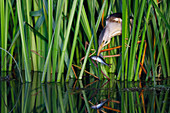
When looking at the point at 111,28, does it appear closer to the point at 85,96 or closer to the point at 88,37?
the point at 88,37

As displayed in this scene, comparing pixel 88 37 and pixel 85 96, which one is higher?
pixel 88 37

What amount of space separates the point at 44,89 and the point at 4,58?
867 millimetres

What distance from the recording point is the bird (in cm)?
231

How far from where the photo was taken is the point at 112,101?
177 cm

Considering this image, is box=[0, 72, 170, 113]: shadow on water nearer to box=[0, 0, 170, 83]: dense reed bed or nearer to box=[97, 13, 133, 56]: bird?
box=[0, 0, 170, 83]: dense reed bed

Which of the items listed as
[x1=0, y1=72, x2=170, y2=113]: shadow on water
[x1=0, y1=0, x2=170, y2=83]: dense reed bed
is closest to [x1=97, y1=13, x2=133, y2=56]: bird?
[x1=0, y1=0, x2=170, y2=83]: dense reed bed

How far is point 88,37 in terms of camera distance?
2.34m

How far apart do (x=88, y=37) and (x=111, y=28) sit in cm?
20

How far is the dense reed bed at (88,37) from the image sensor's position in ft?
7.16

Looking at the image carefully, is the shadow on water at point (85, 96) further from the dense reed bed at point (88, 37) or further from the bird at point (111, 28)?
the bird at point (111, 28)

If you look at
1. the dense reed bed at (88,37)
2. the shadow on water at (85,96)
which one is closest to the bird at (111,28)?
the dense reed bed at (88,37)

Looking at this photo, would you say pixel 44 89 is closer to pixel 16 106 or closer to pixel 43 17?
pixel 16 106

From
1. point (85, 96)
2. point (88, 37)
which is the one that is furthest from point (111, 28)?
point (85, 96)

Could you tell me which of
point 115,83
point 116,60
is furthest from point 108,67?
point 115,83
